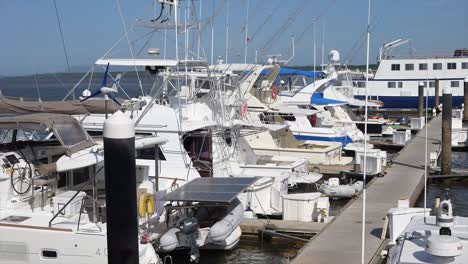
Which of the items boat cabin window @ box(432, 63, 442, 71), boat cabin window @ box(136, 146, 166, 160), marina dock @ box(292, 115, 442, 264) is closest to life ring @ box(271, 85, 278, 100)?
marina dock @ box(292, 115, 442, 264)

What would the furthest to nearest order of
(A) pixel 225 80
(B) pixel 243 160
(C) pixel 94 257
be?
(A) pixel 225 80 → (B) pixel 243 160 → (C) pixel 94 257

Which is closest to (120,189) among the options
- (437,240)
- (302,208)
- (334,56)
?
(437,240)

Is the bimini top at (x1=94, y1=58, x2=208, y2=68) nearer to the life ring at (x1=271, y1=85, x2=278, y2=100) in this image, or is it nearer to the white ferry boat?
the life ring at (x1=271, y1=85, x2=278, y2=100)

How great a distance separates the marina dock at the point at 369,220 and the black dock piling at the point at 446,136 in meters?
0.94

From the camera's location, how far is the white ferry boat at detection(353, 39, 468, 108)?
183 feet

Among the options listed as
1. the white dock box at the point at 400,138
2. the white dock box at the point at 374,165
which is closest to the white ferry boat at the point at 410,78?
the white dock box at the point at 400,138

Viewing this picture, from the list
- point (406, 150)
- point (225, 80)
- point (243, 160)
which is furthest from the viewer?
point (406, 150)

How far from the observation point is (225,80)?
74.0 ft

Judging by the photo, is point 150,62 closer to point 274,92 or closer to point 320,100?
point 274,92

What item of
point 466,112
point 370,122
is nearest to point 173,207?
point 370,122

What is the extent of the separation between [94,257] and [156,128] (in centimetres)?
590

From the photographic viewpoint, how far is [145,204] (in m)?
12.0

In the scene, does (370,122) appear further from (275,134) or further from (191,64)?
(191,64)

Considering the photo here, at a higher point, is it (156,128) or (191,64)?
(191,64)
